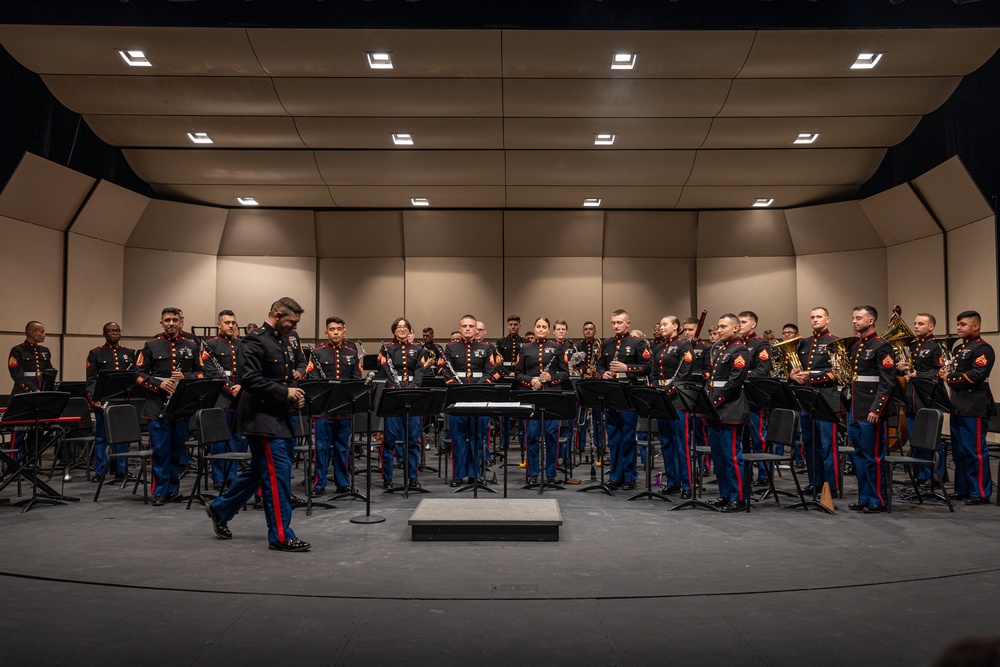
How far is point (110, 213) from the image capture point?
1319 cm

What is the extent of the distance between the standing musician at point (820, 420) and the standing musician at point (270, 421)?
494 centimetres

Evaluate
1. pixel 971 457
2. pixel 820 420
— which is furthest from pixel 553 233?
pixel 971 457

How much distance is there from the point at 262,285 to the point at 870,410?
38.7ft

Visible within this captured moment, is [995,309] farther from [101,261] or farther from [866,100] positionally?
[101,261]

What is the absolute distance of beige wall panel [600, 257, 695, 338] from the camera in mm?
15625

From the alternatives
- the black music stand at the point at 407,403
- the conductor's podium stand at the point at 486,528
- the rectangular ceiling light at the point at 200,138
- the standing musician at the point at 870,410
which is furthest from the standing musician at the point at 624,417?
the rectangular ceiling light at the point at 200,138

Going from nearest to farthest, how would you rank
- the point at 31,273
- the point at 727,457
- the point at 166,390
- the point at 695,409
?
the point at 695,409 < the point at 727,457 < the point at 166,390 < the point at 31,273

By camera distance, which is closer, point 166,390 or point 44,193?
point 166,390

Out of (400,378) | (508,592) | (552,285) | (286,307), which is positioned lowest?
(508,592)

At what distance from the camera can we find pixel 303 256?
15500mm

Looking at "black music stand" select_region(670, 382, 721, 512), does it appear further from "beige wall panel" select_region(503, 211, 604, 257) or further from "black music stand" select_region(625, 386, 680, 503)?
"beige wall panel" select_region(503, 211, 604, 257)

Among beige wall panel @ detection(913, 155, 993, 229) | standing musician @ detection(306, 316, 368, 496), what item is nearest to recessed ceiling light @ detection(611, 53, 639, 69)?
standing musician @ detection(306, 316, 368, 496)

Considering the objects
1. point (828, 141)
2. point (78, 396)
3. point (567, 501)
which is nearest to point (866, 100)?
point (828, 141)

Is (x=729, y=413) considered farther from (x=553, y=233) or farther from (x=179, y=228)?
(x=179, y=228)
